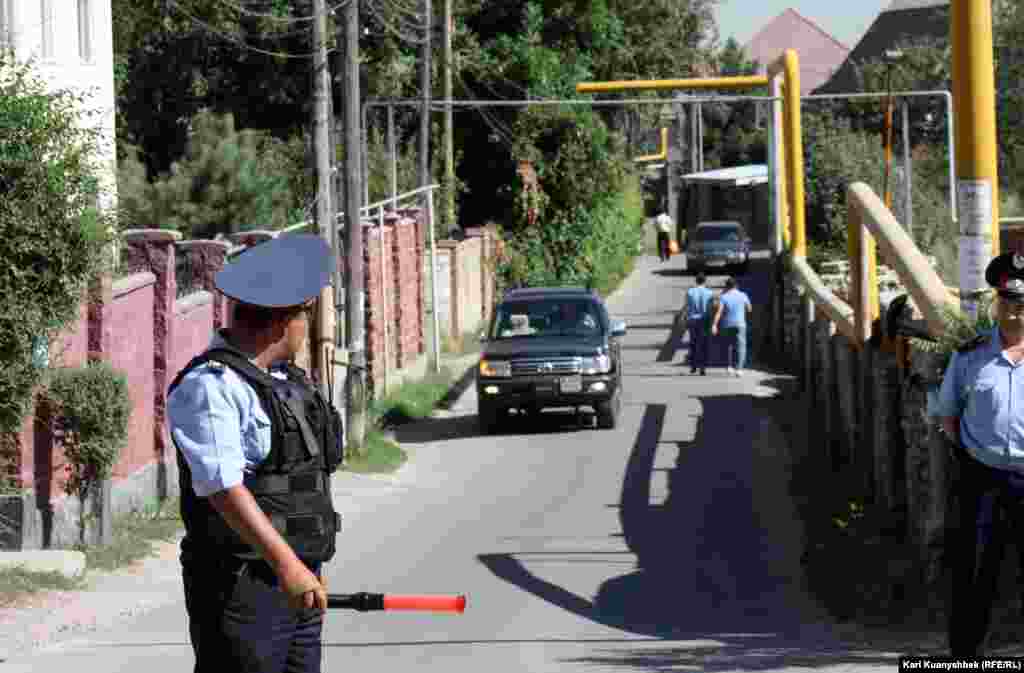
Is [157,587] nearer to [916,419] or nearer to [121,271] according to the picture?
[121,271]

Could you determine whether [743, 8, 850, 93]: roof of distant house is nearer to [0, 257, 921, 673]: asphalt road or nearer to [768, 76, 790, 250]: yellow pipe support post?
[768, 76, 790, 250]: yellow pipe support post

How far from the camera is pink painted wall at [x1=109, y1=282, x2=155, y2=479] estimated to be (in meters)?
15.5

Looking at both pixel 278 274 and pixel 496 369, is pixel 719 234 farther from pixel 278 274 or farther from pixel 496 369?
pixel 278 274

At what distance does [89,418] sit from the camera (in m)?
13.6

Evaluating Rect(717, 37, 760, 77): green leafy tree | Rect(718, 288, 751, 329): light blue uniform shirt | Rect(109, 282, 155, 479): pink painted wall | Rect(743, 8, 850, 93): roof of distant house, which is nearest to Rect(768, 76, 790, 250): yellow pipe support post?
Rect(718, 288, 751, 329): light blue uniform shirt

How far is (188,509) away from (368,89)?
1501 inches

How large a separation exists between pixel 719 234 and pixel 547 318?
3202cm

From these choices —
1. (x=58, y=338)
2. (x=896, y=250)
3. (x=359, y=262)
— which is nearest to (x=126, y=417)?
(x=58, y=338)

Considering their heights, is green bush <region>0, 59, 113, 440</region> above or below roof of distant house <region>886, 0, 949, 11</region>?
below

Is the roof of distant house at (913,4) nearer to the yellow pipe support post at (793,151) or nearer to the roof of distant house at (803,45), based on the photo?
the roof of distant house at (803,45)

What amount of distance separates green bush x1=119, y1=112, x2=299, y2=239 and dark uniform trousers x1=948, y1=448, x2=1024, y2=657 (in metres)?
29.7

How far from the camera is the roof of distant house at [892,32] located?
83188mm

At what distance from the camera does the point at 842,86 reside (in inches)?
3351

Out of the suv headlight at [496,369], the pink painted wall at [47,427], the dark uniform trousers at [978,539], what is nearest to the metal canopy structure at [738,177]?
the suv headlight at [496,369]
